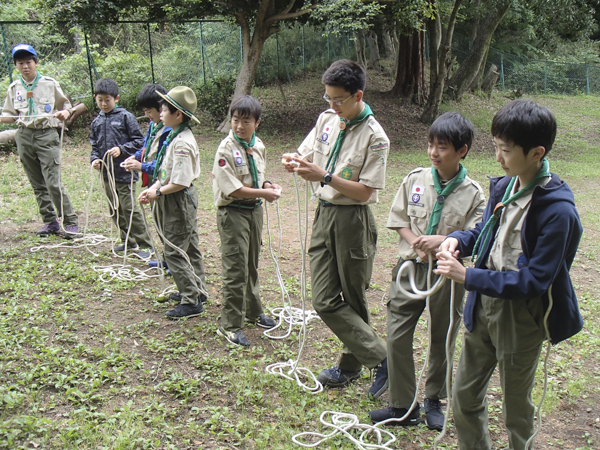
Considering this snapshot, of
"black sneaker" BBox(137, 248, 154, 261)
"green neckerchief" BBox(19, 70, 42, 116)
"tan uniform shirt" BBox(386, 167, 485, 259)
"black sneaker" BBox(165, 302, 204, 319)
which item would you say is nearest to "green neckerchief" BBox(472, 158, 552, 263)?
"tan uniform shirt" BBox(386, 167, 485, 259)

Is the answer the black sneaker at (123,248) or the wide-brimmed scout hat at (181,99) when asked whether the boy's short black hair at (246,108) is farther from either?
the black sneaker at (123,248)

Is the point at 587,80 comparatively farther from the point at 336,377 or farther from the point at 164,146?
the point at 336,377

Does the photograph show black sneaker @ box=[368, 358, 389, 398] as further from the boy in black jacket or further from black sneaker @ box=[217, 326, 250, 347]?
the boy in black jacket

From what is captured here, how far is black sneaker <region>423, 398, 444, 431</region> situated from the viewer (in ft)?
9.98

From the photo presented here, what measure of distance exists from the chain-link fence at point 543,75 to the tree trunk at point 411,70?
6.84m

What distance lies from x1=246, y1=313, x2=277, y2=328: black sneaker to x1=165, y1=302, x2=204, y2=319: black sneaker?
1.41 feet

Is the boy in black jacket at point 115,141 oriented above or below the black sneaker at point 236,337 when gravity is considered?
above

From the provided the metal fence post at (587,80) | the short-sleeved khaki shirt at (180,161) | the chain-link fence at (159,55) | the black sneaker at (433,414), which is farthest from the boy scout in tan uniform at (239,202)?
the metal fence post at (587,80)

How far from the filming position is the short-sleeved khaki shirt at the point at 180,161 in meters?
4.07

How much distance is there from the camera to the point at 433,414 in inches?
121

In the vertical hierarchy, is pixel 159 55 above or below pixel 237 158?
→ above

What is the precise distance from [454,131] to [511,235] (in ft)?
2.30

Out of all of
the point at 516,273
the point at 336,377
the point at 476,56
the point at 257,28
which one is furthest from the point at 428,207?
the point at 476,56

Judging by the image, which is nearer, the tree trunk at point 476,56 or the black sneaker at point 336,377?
the black sneaker at point 336,377
